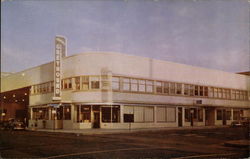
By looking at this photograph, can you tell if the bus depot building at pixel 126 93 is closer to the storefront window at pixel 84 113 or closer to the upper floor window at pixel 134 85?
the storefront window at pixel 84 113

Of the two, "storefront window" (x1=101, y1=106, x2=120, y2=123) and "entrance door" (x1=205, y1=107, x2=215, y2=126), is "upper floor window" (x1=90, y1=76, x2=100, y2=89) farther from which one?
"entrance door" (x1=205, y1=107, x2=215, y2=126)

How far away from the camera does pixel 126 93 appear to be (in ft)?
111

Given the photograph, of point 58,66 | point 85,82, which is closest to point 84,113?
point 85,82

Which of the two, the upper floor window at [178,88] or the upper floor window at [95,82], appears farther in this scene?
the upper floor window at [178,88]

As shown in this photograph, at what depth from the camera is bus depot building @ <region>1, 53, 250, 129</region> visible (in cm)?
3284

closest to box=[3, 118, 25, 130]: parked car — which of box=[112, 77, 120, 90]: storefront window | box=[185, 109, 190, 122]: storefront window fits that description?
box=[112, 77, 120, 90]: storefront window

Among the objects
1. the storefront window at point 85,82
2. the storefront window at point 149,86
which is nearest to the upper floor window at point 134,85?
the storefront window at point 149,86

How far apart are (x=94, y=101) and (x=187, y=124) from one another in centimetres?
1448

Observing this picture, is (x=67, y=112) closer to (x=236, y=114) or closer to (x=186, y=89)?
(x=186, y=89)

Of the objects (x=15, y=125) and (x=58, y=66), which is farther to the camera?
(x=15, y=125)

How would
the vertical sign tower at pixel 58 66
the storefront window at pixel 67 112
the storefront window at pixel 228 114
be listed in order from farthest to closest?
1. the storefront window at pixel 228 114
2. the storefront window at pixel 67 112
3. the vertical sign tower at pixel 58 66

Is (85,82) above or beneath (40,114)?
above

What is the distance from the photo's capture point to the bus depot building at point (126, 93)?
108ft

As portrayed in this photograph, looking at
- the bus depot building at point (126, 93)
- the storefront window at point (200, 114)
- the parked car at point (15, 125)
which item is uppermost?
the bus depot building at point (126, 93)
